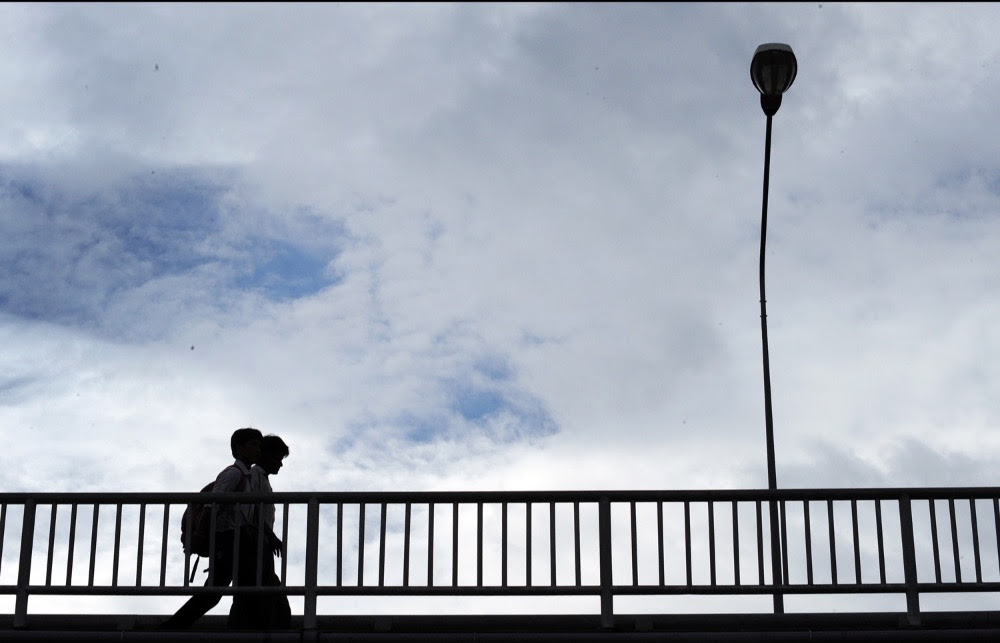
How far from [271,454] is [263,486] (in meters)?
0.30

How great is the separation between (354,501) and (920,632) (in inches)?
179

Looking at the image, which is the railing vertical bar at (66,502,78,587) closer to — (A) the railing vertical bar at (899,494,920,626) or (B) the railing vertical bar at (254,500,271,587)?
(B) the railing vertical bar at (254,500,271,587)

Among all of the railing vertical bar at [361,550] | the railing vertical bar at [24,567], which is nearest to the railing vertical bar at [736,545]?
the railing vertical bar at [361,550]

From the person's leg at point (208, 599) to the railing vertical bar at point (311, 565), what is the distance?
678 millimetres

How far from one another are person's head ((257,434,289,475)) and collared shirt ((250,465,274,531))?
2.8 inches

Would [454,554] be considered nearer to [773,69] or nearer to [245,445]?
[245,445]

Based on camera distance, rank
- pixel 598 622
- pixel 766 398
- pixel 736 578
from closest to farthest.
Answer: pixel 736 578 < pixel 598 622 < pixel 766 398

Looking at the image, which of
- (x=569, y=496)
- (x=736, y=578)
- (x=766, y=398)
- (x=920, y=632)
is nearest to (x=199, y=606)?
(x=569, y=496)

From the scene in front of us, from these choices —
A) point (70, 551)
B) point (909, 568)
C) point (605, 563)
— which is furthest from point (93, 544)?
point (909, 568)

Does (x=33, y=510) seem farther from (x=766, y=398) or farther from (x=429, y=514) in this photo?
(x=766, y=398)

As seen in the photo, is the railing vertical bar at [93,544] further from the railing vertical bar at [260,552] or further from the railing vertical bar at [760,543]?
the railing vertical bar at [760,543]

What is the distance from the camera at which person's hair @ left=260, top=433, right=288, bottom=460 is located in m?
12.5

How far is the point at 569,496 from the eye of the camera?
1159cm

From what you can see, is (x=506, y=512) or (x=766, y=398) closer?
(x=506, y=512)
